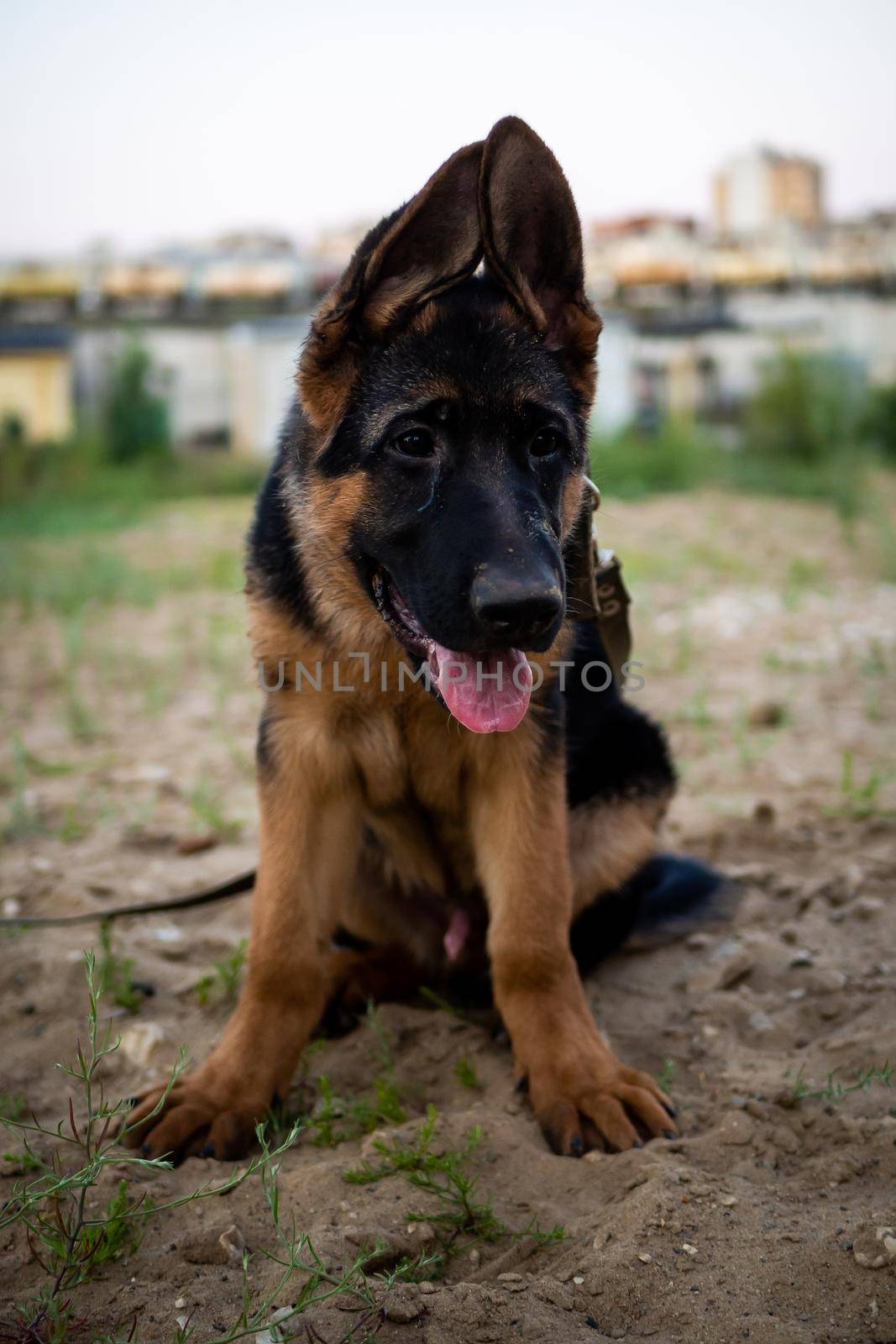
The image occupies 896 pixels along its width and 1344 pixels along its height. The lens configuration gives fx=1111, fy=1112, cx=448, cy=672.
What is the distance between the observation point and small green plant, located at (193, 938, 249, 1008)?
344 centimetres

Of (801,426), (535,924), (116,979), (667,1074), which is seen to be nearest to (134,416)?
(801,426)

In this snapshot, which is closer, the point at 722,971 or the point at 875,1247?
the point at 875,1247

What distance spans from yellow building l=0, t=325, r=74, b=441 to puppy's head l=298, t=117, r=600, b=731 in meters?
16.5

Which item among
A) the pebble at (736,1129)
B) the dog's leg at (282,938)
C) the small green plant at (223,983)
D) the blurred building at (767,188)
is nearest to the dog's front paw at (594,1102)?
the pebble at (736,1129)

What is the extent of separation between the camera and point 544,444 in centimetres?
280

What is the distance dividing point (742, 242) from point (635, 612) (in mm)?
17594

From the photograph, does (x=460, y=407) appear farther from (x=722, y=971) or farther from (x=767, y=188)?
(x=767, y=188)

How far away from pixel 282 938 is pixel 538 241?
6.44ft

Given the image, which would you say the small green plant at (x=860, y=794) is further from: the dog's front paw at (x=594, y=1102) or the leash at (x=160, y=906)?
the leash at (x=160, y=906)

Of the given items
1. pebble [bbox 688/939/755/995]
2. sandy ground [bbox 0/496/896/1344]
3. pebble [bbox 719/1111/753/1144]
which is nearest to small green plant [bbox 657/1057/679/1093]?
sandy ground [bbox 0/496/896/1344]

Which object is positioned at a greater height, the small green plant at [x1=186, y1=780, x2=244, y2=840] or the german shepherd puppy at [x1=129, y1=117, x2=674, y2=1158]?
the german shepherd puppy at [x1=129, y1=117, x2=674, y2=1158]

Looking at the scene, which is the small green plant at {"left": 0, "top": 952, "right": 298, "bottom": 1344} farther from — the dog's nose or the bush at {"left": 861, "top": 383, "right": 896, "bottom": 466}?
the bush at {"left": 861, "top": 383, "right": 896, "bottom": 466}

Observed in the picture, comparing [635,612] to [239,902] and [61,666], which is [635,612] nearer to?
[61,666]

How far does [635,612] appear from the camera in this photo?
7988mm
